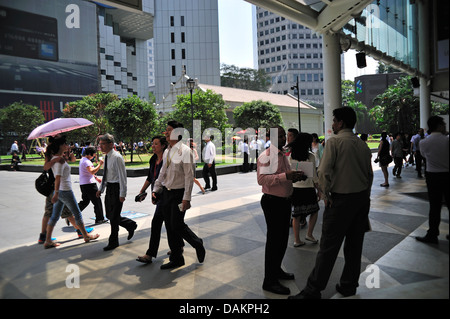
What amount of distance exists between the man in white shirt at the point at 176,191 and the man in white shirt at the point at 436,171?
8.49 feet

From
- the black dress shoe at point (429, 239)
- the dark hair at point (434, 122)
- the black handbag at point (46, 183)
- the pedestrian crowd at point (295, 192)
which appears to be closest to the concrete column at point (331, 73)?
the pedestrian crowd at point (295, 192)

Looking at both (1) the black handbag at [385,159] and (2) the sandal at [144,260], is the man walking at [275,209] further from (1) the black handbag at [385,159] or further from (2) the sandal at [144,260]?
(1) the black handbag at [385,159]

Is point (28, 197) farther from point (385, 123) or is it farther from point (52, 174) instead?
point (385, 123)

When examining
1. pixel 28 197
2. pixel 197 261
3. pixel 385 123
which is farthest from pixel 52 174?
pixel 385 123

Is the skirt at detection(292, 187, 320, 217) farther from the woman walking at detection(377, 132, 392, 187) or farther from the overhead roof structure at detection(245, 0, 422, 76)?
the woman walking at detection(377, 132, 392, 187)

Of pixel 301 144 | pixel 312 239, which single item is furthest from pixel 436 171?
pixel 312 239

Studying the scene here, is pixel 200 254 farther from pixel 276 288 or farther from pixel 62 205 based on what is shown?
pixel 62 205

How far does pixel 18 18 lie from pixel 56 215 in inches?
2267

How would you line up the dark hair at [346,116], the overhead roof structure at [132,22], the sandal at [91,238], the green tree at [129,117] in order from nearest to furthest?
the dark hair at [346,116]
the sandal at [91,238]
the green tree at [129,117]
the overhead roof structure at [132,22]

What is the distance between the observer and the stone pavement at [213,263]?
8.57 ft

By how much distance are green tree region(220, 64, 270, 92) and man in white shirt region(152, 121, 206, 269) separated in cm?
9131

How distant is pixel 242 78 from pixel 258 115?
6098cm

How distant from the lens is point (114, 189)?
5.27 metres

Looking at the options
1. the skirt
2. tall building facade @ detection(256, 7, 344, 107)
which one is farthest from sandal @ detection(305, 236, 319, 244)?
tall building facade @ detection(256, 7, 344, 107)
